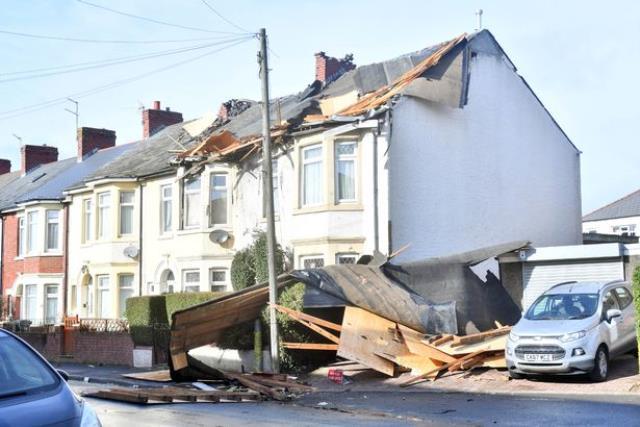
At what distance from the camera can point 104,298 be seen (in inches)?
A: 1253

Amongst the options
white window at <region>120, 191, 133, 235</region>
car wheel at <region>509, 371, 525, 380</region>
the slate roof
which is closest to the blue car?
car wheel at <region>509, 371, 525, 380</region>

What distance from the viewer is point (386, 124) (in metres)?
22.5

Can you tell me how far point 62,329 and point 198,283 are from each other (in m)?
5.41

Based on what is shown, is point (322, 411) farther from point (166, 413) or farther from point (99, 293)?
point (99, 293)

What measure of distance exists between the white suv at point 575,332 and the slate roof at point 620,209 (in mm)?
35705

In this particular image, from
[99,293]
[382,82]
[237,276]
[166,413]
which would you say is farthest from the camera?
[99,293]

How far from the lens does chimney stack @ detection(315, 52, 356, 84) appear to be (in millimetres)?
29750

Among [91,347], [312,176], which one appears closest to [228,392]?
[312,176]

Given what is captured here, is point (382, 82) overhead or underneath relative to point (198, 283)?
overhead

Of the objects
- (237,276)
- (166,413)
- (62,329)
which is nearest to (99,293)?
(62,329)

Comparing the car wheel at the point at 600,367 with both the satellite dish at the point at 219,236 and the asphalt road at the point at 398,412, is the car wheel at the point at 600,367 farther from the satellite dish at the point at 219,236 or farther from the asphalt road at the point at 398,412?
the satellite dish at the point at 219,236

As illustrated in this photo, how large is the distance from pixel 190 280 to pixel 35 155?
70.7 feet

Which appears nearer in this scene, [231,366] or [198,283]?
[231,366]

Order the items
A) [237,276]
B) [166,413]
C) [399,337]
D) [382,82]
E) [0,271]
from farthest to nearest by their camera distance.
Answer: [0,271], [382,82], [237,276], [399,337], [166,413]
